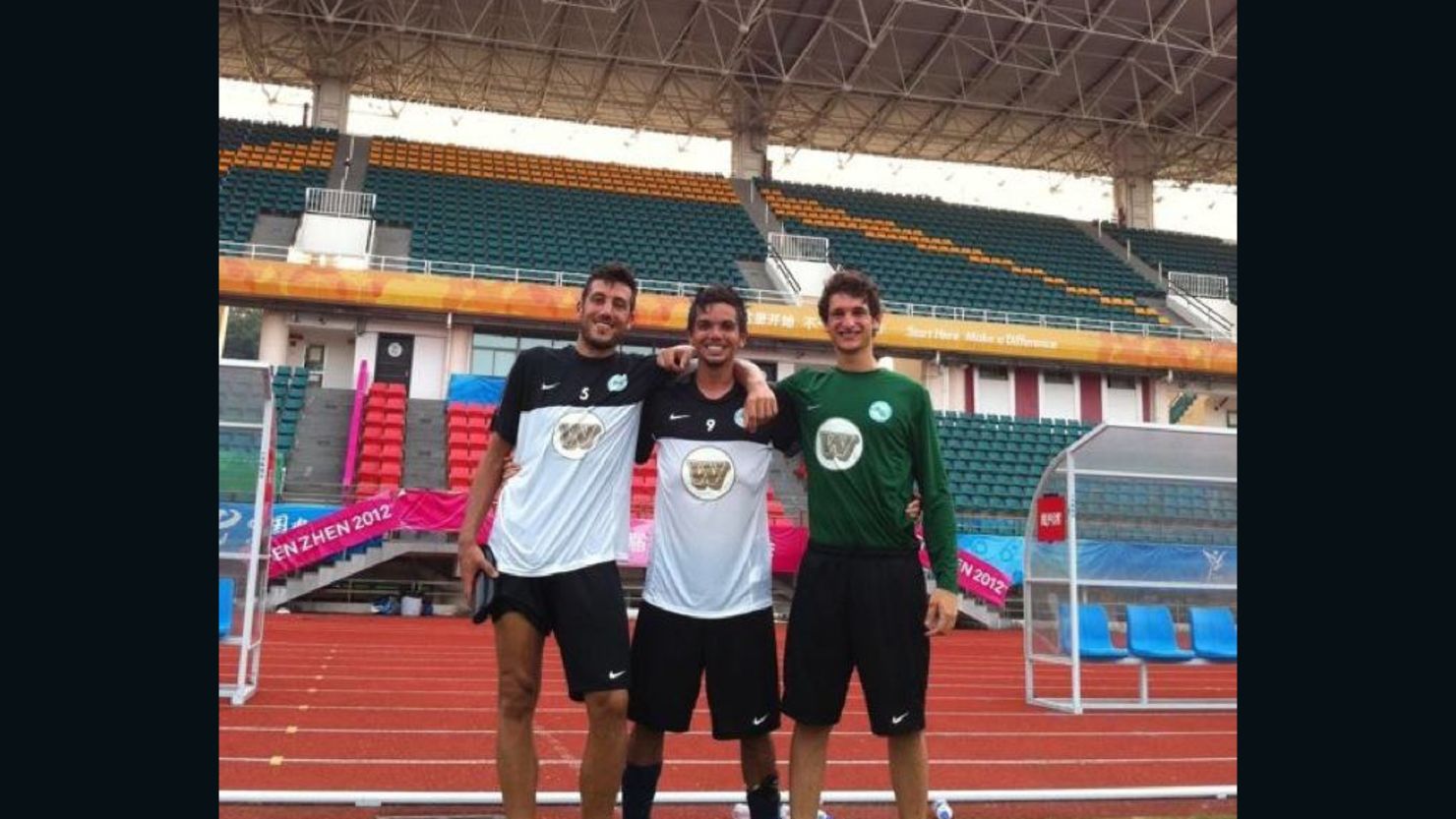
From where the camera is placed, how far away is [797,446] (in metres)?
3.40

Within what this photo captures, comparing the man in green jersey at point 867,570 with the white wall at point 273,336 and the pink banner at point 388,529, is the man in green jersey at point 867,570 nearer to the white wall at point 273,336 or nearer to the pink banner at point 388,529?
the pink banner at point 388,529

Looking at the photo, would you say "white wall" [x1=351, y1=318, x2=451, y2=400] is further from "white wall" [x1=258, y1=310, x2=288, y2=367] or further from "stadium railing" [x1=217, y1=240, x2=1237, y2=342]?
"white wall" [x1=258, y1=310, x2=288, y2=367]

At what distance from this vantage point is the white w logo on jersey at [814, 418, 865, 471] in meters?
3.17

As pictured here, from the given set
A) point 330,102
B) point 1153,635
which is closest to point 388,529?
point 1153,635

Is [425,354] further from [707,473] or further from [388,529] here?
[707,473]

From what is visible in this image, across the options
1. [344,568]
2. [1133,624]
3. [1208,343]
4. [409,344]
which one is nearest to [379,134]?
[409,344]

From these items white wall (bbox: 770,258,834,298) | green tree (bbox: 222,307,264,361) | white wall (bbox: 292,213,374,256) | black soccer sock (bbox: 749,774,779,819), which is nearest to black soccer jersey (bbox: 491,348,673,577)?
black soccer sock (bbox: 749,774,779,819)

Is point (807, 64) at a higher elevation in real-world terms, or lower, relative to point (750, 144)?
higher

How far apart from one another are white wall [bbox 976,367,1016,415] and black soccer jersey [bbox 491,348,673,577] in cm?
1888

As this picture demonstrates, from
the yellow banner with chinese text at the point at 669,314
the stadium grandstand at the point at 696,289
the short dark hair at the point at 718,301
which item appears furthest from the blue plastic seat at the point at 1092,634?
the yellow banner with chinese text at the point at 669,314

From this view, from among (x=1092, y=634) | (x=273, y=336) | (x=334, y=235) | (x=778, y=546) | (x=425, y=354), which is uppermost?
(x=334, y=235)

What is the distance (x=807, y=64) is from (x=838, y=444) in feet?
78.4

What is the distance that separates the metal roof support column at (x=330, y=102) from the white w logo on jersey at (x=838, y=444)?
25799mm

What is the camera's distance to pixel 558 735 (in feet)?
18.9
